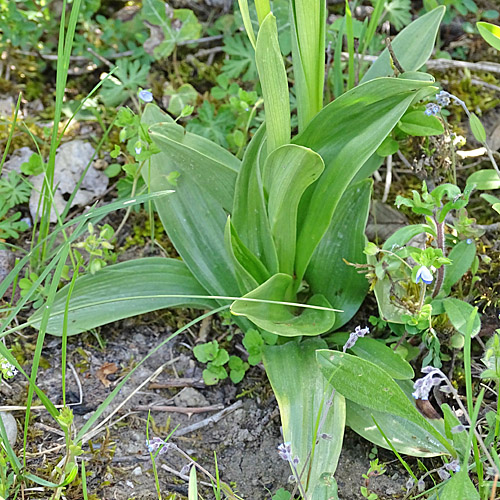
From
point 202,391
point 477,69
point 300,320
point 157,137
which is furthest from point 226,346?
point 477,69

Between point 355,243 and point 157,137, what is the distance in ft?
2.18

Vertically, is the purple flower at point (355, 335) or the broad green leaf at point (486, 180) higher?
the broad green leaf at point (486, 180)

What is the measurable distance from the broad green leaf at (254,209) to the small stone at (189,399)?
0.44 m

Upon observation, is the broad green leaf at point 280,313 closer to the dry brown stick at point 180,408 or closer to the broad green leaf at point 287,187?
the broad green leaf at point 287,187

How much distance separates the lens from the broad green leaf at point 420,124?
5.98ft

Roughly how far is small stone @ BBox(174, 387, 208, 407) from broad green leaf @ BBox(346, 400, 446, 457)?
1.48ft

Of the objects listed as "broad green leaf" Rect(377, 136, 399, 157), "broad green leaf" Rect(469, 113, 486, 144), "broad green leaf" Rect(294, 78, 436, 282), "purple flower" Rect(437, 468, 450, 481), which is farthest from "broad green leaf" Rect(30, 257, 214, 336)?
"broad green leaf" Rect(469, 113, 486, 144)

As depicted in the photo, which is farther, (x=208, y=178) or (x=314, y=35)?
Answer: (x=208, y=178)

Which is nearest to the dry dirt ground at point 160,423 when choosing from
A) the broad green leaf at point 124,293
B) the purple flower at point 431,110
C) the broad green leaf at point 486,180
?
the broad green leaf at point 124,293

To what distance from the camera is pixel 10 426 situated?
171cm

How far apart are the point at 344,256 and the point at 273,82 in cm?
62

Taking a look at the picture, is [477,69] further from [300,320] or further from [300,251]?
[300,320]

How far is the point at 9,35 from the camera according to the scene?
2566 millimetres

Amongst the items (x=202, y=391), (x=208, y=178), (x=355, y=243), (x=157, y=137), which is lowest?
(x=202, y=391)
